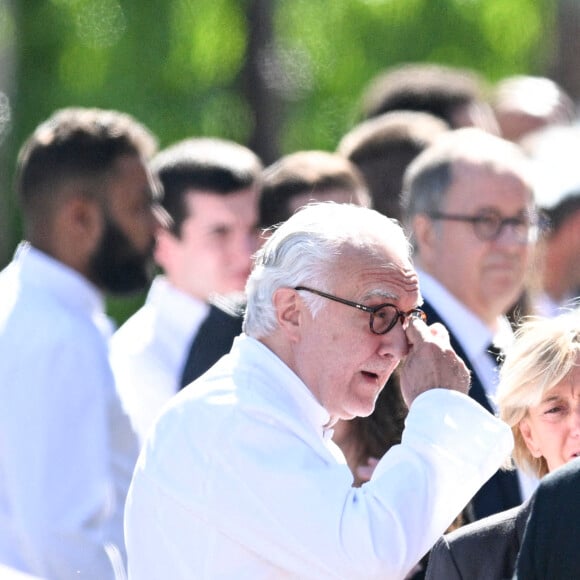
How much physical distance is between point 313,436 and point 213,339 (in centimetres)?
120

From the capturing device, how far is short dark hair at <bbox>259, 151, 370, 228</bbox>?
17.5ft

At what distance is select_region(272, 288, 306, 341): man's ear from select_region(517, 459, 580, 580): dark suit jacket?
0.74 meters

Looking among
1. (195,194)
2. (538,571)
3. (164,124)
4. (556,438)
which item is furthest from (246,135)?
(538,571)

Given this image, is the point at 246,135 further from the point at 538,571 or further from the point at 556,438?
the point at 538,571

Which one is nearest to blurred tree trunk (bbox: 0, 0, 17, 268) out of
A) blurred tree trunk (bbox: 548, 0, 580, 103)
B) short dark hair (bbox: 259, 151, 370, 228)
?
blurred tree trunk (bbox: 548, 0, 580, 103)

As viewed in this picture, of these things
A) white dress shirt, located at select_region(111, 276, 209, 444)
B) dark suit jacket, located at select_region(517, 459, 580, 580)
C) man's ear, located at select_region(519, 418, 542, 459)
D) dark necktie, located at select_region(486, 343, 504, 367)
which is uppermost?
dark suit jacket, located at select_region(517, 459, 580, 580)

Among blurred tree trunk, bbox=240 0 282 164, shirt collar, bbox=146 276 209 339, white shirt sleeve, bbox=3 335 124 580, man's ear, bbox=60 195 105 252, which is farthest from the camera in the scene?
blurred tree trunk, bbox=240 0 282 164

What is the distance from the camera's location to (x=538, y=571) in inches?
106

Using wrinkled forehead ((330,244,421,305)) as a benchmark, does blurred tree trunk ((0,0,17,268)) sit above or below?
below

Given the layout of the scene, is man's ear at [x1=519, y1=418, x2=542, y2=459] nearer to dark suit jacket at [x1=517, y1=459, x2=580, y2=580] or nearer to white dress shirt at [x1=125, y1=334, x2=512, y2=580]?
white dress shirt at [x1=125, y1=334, x2=512, y2=580]

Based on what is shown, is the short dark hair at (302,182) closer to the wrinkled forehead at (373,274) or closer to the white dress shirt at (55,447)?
the white dress shirt at (55,447)

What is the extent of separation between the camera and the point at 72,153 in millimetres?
4898

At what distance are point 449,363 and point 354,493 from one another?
0.38 m

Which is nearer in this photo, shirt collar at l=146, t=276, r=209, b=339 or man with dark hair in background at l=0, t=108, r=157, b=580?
man with dark hair in background at l=0, t=108, r=157, b=580
